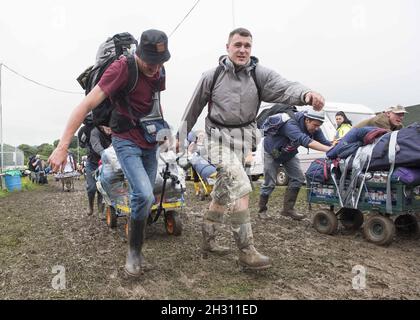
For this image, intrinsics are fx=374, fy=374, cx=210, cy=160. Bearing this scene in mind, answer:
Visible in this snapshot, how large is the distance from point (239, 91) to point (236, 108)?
16 centimetres

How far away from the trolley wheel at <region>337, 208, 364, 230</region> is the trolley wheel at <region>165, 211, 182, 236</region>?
7.34ft

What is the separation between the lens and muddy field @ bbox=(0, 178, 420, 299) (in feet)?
9.79

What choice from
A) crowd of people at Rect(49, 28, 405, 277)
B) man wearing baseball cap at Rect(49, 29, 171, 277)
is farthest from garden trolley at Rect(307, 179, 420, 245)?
man wearing baseball cap at Rect(49, 29, 171, 277)

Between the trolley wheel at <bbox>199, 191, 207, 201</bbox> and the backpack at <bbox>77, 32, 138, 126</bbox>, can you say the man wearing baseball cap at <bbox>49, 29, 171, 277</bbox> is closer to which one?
the backpack at <bbox>77, 32, 138, 126</bbox>

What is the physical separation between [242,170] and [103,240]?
2378 mm

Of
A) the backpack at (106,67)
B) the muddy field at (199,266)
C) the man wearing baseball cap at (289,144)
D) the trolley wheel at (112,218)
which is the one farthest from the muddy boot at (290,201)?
the backpack at (106,67)

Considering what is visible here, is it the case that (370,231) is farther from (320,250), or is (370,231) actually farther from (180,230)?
(180,230)

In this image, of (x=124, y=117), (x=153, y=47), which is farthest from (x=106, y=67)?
(x=153, y=47)

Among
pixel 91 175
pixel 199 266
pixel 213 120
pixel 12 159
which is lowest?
pixel 199 266

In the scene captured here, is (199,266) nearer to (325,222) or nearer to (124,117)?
(124,117)

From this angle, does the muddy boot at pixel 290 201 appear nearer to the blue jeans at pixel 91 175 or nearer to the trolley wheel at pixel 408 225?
the trolley wheel at pixel 408 225

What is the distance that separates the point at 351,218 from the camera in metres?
5.27

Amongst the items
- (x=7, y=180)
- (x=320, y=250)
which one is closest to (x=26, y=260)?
(x=320, y=250)

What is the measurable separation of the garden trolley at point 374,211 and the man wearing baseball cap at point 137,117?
2703 mm
